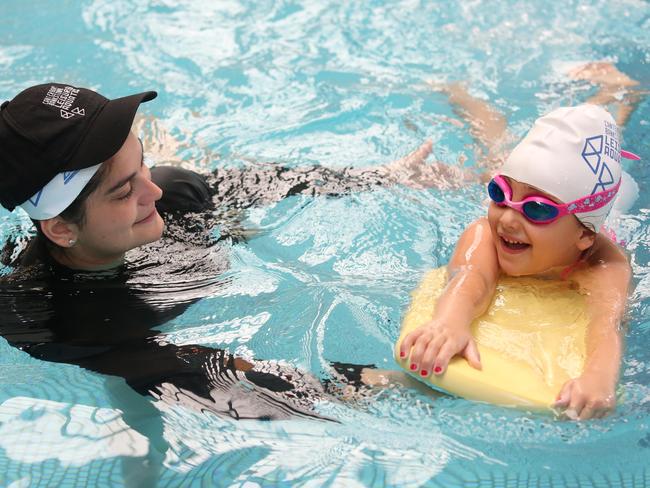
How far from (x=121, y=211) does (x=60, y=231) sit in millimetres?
269

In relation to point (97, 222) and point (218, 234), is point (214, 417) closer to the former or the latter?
point (97, 222)

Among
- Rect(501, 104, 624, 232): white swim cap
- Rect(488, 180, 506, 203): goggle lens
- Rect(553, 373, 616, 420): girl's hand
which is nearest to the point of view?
Rect(553, 373, 616, 420): girl's hand

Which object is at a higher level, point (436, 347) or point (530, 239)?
point (530, 239)

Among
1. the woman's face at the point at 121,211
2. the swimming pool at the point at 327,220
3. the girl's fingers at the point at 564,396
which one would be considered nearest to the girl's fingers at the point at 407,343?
the swimming pool at the point at 327,220

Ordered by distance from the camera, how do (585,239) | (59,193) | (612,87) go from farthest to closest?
1. (612,87)
2. (585,239)
3. (59,193)

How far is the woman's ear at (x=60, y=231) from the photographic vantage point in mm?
3066

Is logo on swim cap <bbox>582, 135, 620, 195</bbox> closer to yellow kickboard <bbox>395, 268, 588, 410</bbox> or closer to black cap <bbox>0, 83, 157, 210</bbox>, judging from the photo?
yellow kickboard <bbox>395, 268, 588, 410</bbox>

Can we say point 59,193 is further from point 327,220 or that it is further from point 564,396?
point 564,396

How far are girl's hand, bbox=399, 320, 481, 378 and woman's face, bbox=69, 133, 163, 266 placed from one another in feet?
3.96

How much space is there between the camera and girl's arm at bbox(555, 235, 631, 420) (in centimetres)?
277

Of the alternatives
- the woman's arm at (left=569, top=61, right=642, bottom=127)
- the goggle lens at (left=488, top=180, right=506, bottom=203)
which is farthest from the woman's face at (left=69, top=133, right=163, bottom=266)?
the woman's arm at (left=569, top=61, right=642, bottom=127)

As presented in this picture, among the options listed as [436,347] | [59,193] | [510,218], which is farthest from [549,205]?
[59,193]

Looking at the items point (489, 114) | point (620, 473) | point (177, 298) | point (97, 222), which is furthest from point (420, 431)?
point (489, 114)

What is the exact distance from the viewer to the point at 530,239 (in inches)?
125
